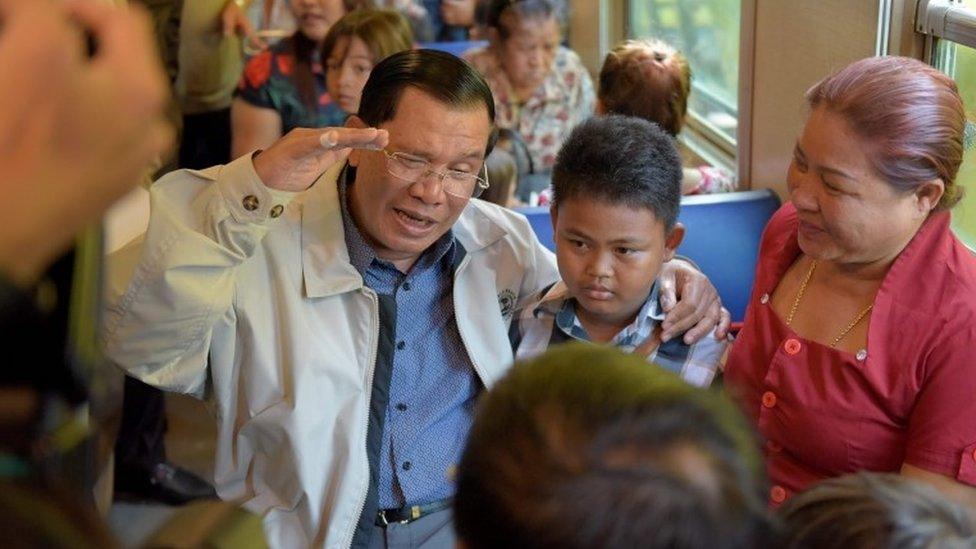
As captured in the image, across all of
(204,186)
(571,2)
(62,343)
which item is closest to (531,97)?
(571,2)

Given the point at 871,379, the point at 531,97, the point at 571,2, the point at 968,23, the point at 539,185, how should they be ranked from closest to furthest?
the point at 871,379 → the point at 968,23 → the point at 539,185 → the point at 531,97 → the point at 571,2

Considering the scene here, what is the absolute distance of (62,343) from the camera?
0.47m

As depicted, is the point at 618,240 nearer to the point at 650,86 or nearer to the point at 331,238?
the point at 331,238

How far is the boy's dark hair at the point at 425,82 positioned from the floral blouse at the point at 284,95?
1665mm

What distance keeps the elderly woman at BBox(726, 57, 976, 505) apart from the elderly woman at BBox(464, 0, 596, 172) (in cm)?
221

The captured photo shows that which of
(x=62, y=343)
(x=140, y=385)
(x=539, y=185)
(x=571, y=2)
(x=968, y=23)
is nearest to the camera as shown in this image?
(x=62, y=343)

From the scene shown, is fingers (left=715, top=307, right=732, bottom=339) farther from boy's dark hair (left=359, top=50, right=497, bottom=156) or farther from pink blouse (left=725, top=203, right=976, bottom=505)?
boy's dark hair (left=359, top=50, right=497, bottom=156)

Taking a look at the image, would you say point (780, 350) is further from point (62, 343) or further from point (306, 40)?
point (306, 40)

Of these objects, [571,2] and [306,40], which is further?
[571,2]

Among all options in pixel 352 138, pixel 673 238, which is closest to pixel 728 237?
pixel 673 238

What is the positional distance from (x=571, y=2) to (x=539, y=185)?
1.81 metres

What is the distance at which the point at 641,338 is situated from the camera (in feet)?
6.40

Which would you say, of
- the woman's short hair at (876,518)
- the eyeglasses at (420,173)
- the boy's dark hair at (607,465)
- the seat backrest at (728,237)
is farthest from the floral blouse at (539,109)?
the boy's dark hair at (607,465)

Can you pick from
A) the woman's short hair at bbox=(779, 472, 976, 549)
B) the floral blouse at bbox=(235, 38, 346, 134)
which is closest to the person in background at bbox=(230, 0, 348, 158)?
the floral blouse at bbox=(235, 38, 346, 134)
